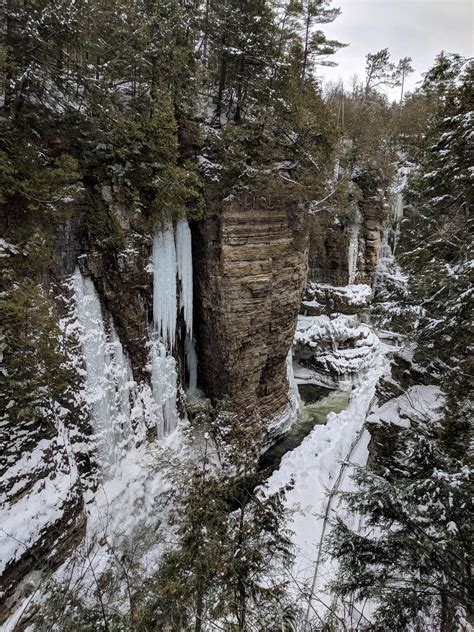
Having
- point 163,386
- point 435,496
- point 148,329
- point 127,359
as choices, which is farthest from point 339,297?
point 435,496

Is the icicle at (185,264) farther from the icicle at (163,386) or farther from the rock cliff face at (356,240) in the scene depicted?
→ the rock cliff face at (356,240)

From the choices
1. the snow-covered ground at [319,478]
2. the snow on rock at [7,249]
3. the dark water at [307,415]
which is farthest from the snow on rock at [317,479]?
the snow on rock at [7,249]

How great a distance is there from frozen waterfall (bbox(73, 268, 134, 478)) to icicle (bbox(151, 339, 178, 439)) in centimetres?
101

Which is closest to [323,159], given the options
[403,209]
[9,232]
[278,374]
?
[278,374]

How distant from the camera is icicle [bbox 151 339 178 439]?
10156 millimetres

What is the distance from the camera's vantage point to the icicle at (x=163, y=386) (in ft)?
33.3

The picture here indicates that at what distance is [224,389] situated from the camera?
39.0 feet

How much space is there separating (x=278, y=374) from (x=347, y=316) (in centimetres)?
891

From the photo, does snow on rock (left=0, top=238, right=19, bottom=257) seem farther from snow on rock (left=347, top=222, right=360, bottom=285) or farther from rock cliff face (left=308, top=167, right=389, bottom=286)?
snow on rock (left=347, top=222, right=360, bottom=285)

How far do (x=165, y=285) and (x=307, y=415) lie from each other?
381 inches

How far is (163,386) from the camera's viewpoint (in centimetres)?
1038

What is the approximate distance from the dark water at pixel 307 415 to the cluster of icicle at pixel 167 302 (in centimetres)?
438

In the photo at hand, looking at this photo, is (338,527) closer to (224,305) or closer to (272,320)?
(224,305)

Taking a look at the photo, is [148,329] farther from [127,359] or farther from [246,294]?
[246,294]
